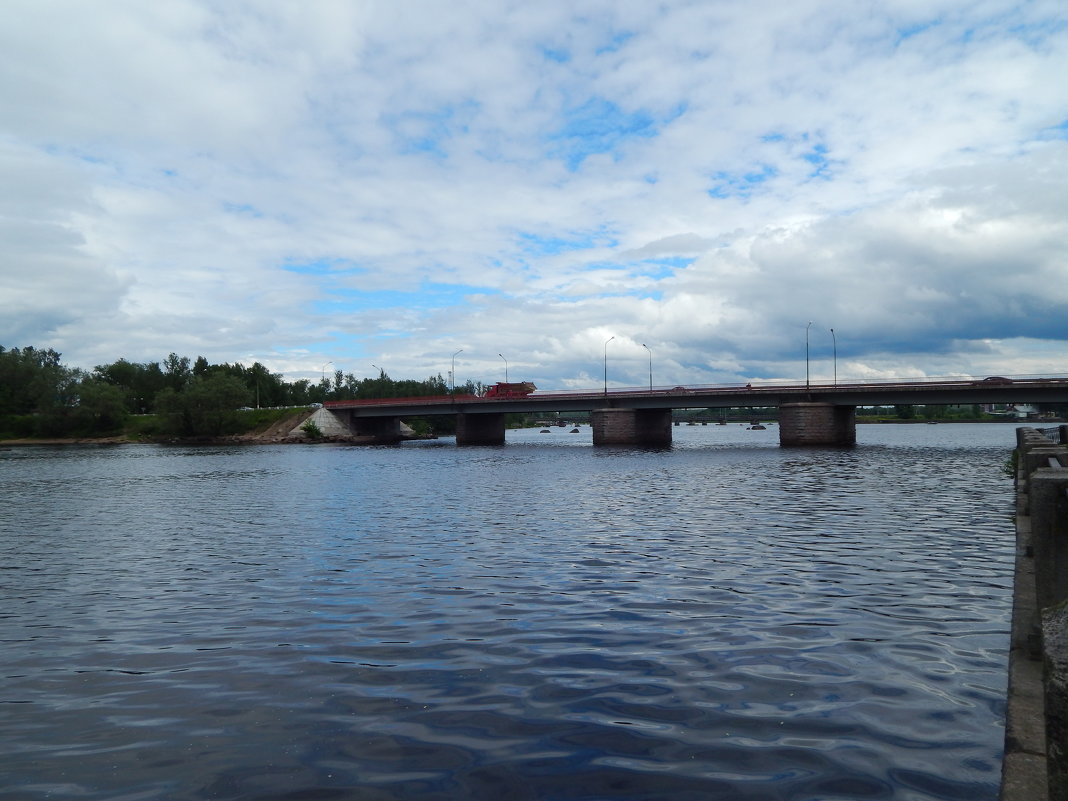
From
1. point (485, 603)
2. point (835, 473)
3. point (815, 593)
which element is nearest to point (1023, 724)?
point (815, 593)

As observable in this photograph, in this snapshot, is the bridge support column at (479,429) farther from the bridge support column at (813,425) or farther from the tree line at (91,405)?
the bridge support column at (813,425)

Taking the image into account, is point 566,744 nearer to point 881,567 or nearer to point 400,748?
point 400,748

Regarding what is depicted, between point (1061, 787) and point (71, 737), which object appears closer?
point (1061, 787)

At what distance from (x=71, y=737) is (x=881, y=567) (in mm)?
16083

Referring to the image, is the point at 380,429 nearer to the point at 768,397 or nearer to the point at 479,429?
the point at 479,429

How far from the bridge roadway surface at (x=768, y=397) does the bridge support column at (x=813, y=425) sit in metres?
1.18

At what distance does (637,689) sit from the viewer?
386 inches

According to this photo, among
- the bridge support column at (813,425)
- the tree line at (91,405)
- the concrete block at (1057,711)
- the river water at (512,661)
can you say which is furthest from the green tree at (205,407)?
the concrete block at (1057,711)

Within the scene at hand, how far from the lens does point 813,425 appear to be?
9600 cm

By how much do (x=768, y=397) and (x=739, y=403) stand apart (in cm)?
432

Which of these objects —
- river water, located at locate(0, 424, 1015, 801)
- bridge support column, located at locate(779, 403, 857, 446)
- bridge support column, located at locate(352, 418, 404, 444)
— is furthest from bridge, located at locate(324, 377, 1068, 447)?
river water, located at locate(0, 424, 1015, 801)

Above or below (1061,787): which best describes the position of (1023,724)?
below

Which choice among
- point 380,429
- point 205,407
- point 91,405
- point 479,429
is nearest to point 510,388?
point 479,429

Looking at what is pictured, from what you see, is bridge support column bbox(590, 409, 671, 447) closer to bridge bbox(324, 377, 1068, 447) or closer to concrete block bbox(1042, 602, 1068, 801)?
bridge bbox(324, 377, 1068, 447)
